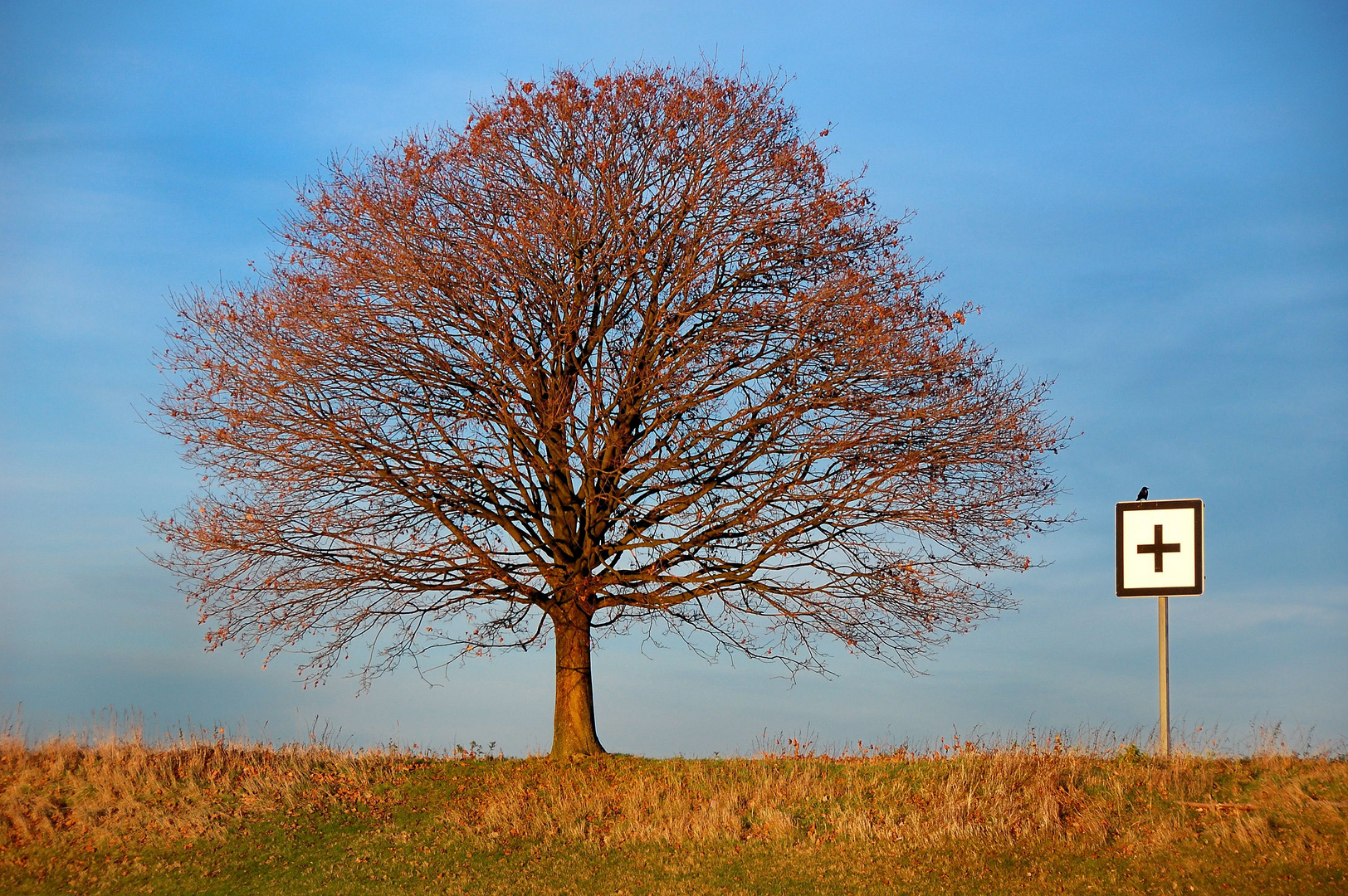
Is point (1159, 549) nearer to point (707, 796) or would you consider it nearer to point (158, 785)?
point (707, 796)

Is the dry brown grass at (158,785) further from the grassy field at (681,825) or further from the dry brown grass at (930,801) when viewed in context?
the dry brown grass at (930,801)

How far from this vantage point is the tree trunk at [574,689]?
55.6ft

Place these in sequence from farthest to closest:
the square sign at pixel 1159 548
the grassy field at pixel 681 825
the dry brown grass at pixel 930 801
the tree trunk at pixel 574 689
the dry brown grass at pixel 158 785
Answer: the tree trunk at pixel 574 689, the square sign at pixel 1159 548, the dry brown grass at pixel 158 785, the dry brown grass at pixel 930 801, the grassy field at pixel 681 825

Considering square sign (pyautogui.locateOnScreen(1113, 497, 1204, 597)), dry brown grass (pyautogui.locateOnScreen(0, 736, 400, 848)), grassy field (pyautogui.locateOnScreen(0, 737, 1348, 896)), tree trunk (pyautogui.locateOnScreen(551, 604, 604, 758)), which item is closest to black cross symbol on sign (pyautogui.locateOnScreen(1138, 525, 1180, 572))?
square sign (pyautogui.locateOnScreen(1113, 497, 1204, 597))

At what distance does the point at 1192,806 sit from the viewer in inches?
510

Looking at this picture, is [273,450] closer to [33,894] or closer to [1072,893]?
[33,894]

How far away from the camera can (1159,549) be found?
52.3 ft

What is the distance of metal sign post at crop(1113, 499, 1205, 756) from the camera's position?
51.7ft

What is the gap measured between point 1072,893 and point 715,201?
10.8 meters

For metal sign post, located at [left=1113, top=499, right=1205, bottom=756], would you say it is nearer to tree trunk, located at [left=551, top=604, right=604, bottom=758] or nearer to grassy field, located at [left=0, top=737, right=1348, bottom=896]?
grassy field, located at [left=0, top=737, right=1348, bottom=896]

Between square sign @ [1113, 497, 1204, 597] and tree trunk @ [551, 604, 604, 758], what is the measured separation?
8.25 metres

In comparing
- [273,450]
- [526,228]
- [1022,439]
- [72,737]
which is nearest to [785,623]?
[1022,439]

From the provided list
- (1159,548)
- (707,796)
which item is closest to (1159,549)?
(1159,548)

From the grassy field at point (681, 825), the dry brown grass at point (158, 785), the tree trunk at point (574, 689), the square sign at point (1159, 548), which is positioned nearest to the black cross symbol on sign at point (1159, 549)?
the square sign at point (1159, 548)
